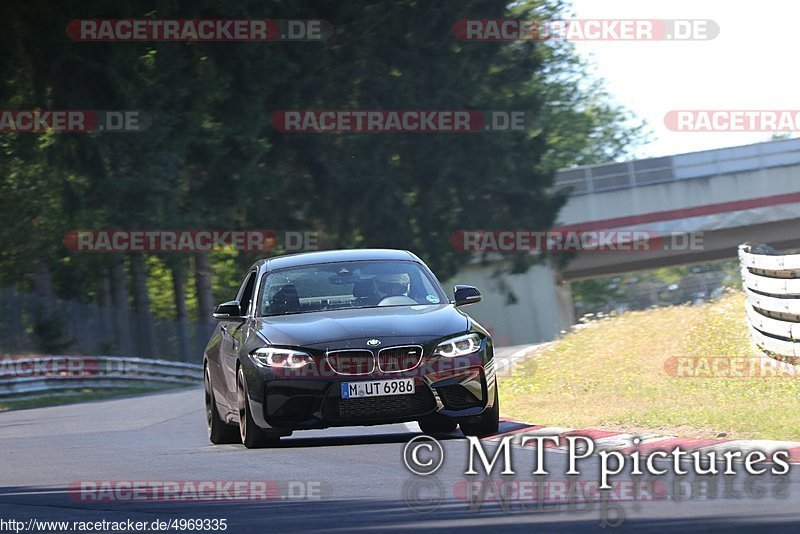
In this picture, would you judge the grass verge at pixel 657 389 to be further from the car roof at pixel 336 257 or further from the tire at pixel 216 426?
the tire at pixel 216 426

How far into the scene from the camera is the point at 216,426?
1447cm

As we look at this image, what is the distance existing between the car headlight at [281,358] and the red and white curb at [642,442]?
263cm

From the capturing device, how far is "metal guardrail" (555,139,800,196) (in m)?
60.8

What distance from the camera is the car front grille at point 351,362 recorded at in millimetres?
11594
